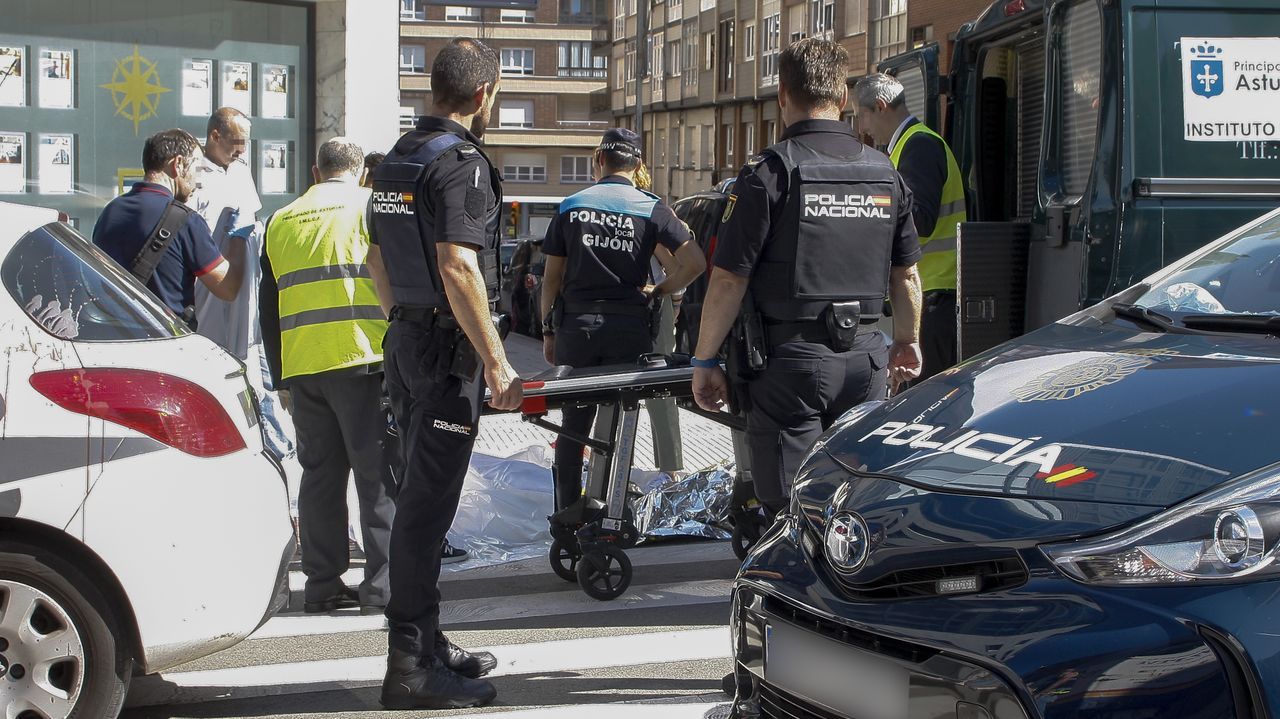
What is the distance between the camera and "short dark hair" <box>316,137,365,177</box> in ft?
18.8

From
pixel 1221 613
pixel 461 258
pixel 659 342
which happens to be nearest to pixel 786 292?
pixel 461 258

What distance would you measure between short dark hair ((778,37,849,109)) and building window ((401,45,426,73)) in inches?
3299

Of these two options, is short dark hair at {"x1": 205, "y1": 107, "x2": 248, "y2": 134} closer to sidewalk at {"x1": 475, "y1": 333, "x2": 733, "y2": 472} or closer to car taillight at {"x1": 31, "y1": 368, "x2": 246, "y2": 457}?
sidewalk at {"x1": 475, "y1": 333, "x2": 733, "y2": 472}

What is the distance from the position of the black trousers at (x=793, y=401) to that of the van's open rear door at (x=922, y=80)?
4151mm

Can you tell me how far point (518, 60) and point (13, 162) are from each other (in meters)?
79.7

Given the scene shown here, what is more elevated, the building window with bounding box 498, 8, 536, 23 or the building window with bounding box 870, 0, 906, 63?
the building window with bounding box 498, 8, 536, 23

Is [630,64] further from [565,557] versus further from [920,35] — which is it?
[565,557]

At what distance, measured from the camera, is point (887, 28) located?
1564 inches

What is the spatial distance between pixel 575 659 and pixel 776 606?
2.20 m

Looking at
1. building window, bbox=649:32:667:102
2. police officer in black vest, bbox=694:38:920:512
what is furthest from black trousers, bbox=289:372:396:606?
building window, bbox=649:32:667:102

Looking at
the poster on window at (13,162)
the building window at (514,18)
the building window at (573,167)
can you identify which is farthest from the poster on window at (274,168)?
the building window at (514,18)

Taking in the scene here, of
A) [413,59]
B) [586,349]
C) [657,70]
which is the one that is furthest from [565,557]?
[413,59]

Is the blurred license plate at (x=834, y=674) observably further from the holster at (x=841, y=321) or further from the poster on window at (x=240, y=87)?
the poster on window at (x=240, y=87)

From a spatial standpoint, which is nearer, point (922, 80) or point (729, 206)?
point (729, 206)
